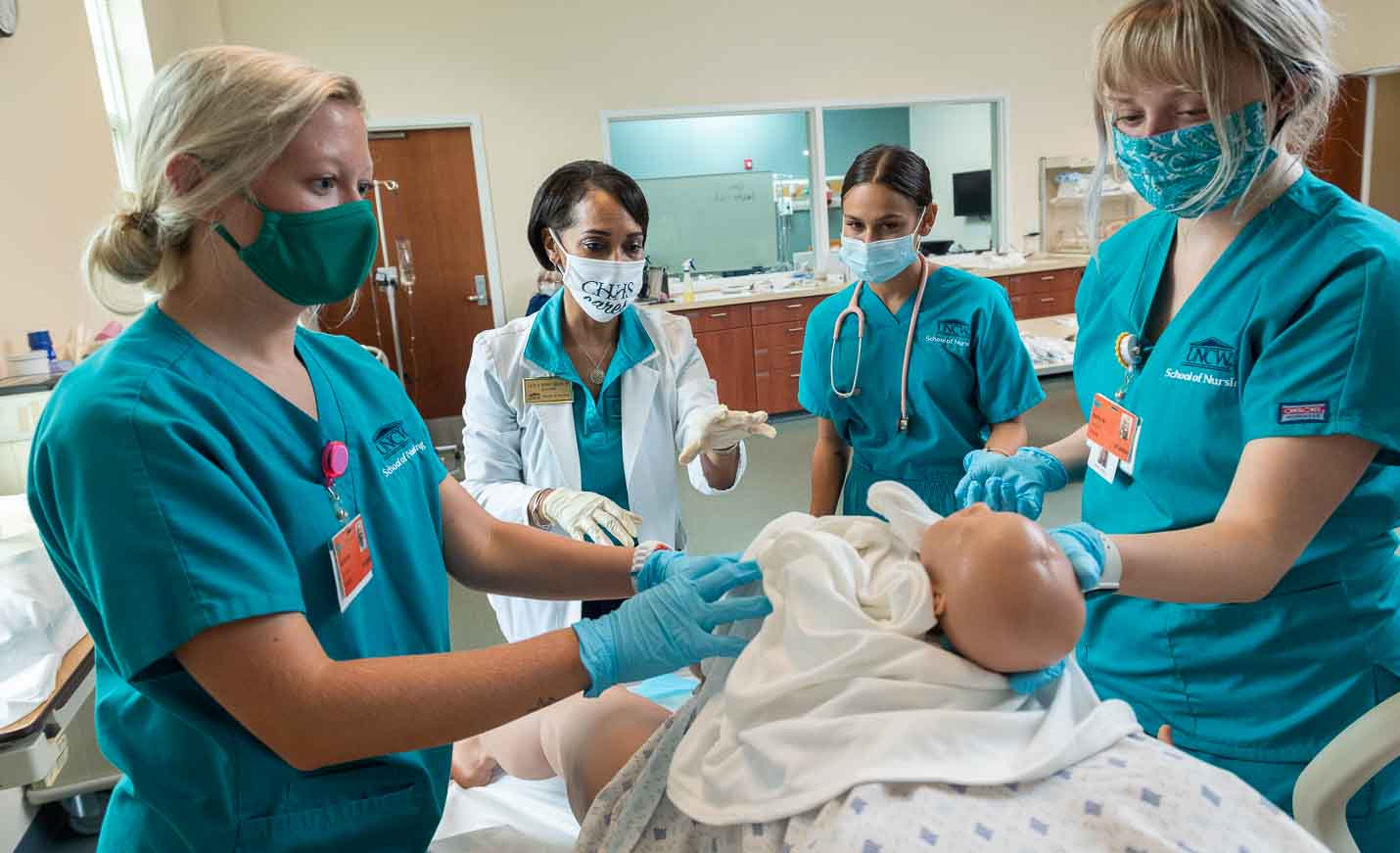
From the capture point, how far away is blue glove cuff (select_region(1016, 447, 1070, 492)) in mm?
1466

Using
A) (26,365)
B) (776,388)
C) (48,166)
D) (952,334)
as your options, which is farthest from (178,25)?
(952,334)

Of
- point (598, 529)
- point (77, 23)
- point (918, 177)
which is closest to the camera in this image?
point (598, 529)

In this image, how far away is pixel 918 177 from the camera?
2.10 m

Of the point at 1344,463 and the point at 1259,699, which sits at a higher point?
the point at 1344,463

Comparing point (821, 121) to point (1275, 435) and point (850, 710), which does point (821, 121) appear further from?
point (850, 710)

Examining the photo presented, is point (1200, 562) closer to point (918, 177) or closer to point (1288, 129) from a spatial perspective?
point (1288, 129)

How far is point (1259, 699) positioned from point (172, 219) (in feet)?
4.78

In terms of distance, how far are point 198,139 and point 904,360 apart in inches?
59.9

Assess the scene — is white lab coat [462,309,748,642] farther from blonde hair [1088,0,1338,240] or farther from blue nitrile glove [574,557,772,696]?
blonde hair [1088,0,1338,240]

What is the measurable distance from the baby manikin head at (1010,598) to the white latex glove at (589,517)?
0.70 meters

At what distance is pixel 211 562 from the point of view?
2.68 feet

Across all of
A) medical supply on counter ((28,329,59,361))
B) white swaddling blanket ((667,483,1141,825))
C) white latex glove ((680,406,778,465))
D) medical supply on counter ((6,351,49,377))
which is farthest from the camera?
medical supply on counter ((28,329,59,361))

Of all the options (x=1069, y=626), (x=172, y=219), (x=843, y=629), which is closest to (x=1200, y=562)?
(x=1069, y=626)

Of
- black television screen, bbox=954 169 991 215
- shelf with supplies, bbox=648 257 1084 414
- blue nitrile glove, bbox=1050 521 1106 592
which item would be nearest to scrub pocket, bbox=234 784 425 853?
blue nitrile glove, bbox=1050 521 1106 592
